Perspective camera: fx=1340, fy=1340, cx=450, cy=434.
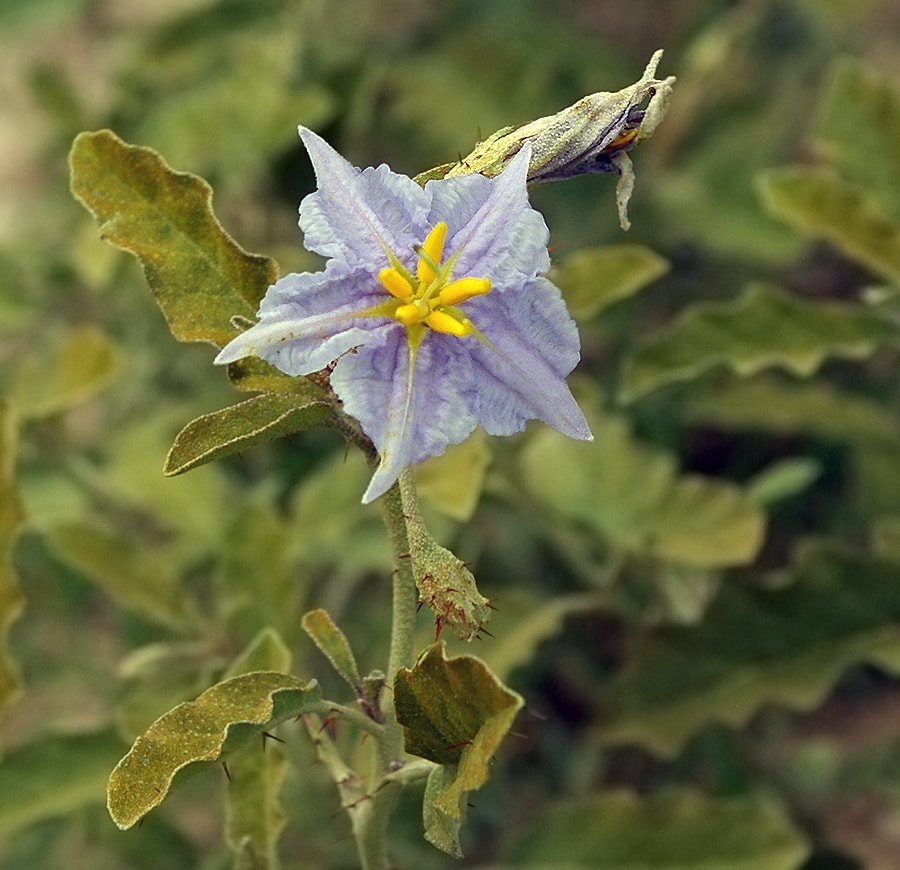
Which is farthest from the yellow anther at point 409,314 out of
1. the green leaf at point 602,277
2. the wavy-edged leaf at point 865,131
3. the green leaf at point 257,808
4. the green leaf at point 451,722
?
the wavy-edged leaf at point 865,131

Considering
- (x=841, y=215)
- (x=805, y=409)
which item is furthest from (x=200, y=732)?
(x=805, y=409)

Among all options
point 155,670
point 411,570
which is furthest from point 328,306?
point 155,670

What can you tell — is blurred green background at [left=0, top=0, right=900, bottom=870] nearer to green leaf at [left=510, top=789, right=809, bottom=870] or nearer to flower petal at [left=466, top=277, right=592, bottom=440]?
green leaf at [left=510, top=789, right=809, bottom=870]

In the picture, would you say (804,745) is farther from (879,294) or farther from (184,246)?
(184,246)

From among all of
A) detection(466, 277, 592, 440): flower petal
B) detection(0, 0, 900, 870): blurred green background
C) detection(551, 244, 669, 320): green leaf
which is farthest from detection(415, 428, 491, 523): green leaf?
detection(466, 277, 592, 440): flower petal

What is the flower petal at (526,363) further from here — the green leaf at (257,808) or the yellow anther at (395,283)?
the green leaf at (257,808)
